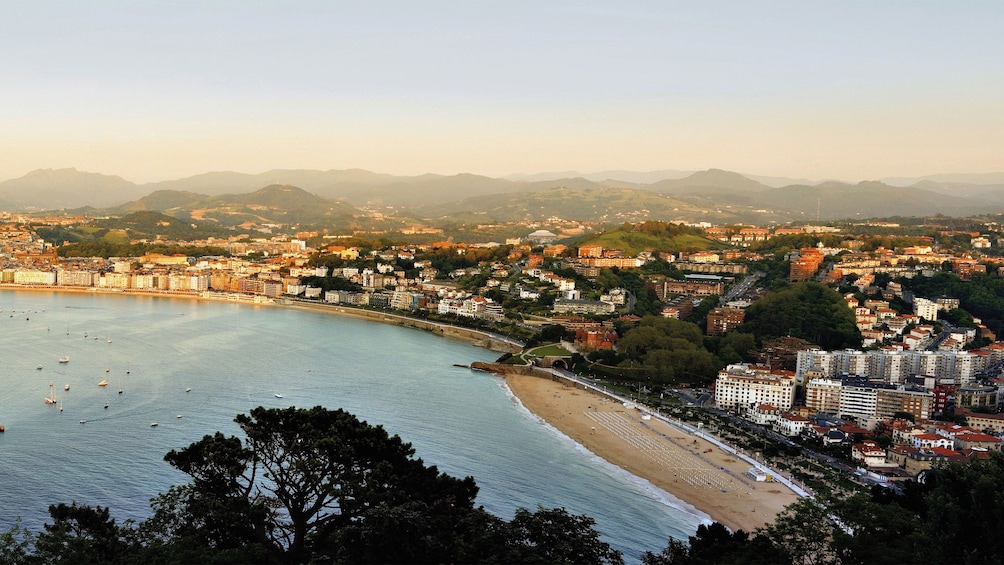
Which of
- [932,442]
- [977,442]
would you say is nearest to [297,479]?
[932,442]

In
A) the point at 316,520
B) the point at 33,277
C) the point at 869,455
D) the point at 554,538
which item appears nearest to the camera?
the point at 554,538

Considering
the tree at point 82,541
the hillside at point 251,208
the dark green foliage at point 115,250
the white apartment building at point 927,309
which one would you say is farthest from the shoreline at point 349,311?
the hillside at point 251,208

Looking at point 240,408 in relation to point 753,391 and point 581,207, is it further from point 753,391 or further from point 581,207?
point 581,207

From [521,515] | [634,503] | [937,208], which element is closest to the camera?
[521,515]

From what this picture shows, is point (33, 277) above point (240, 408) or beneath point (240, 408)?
beneath

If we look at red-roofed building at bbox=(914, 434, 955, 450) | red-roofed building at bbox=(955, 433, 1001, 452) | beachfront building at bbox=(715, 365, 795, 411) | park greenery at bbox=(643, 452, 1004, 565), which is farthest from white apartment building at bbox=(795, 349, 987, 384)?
park greenery at bbox=(643, 452, 1004, 565)

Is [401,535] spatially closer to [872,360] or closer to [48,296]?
[872,360]

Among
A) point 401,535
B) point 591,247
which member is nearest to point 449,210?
point 591,247
